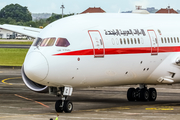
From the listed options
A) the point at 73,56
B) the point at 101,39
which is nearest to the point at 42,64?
the point at 73,56

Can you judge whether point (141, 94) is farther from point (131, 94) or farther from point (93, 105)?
point (93, 105)

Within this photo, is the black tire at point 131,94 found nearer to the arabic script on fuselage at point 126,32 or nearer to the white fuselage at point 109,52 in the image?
the white fuselage at point 109,52

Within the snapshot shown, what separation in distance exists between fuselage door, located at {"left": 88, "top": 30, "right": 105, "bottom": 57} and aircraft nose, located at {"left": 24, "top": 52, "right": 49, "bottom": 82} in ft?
9.58

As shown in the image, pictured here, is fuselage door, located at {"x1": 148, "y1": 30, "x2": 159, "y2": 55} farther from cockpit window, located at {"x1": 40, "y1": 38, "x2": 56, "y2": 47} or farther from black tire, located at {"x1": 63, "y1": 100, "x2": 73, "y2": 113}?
cockpit window, located at {"x1": 40, "y1": 38, "x2": 56, "y2": 47}

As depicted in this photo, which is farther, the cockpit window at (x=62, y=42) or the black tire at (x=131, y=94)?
the black tire at (x=131, y=94)

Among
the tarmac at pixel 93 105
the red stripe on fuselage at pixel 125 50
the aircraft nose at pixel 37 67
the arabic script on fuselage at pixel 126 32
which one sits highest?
the arabic script on fuselage at pixel 126 32

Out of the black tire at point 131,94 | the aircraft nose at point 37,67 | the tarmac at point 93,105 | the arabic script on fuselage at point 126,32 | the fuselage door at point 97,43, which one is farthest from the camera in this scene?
the black tire at point 131,94

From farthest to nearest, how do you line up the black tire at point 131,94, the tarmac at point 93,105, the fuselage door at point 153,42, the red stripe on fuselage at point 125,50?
the black tire at point 131,94 < the fuselage door at point 153,42 < the red stripe on fuselage at point 125,50 < the tarmac at point 93,105

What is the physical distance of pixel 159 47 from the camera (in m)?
27.0

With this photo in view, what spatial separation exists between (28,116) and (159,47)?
8.82 m

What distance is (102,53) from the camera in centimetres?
2389

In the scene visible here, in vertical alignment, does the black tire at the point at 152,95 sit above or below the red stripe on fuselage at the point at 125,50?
below

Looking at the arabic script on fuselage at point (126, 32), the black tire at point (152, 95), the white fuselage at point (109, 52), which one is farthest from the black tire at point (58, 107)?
the black tire at point (152, 95)

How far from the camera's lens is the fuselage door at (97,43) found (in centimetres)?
2361
